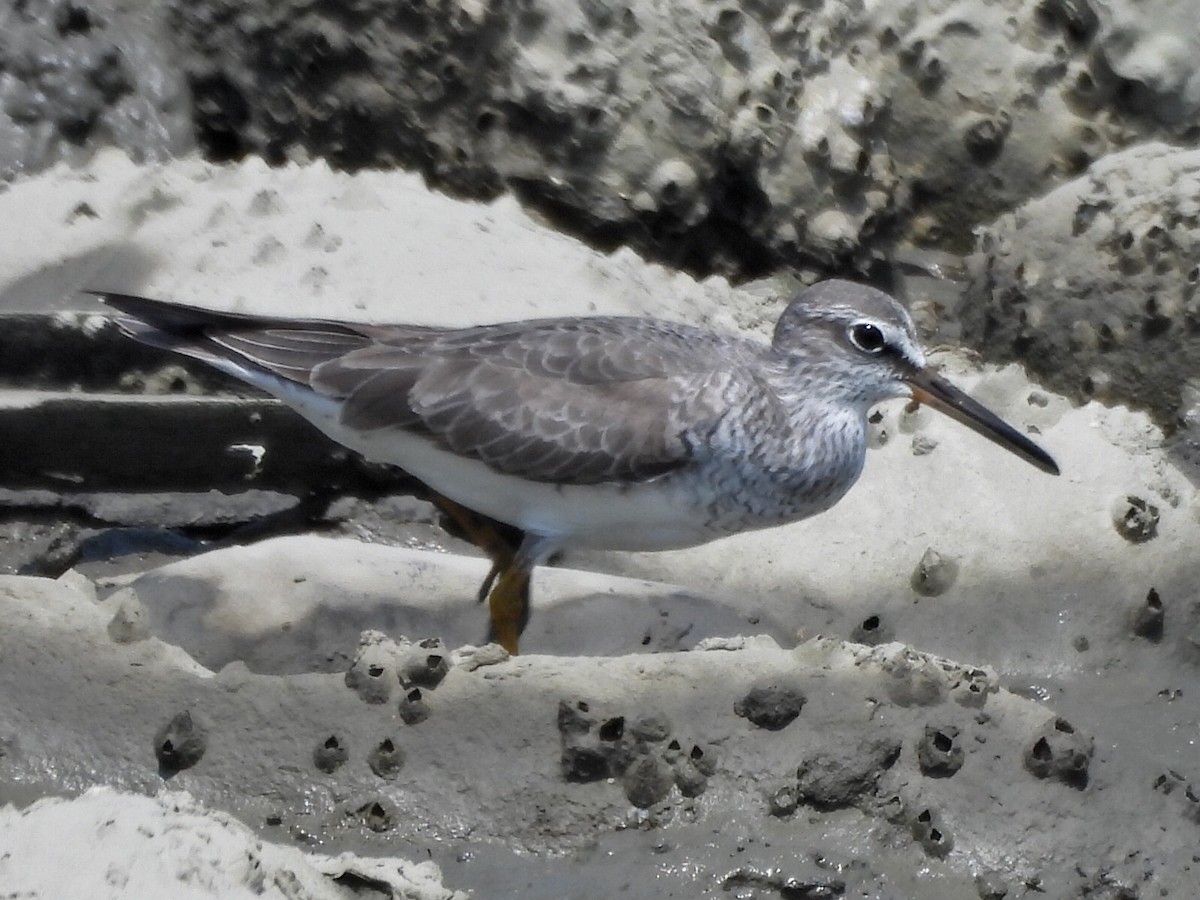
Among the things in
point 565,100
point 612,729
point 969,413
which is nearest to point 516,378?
point 612,729

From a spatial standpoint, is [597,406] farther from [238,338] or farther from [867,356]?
[238,338]

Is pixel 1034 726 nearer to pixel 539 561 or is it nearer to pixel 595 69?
pixel 539 561

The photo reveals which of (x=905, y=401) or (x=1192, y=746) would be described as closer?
(x=1192, y=746)

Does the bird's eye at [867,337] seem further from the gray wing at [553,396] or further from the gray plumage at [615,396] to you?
the gray wing at [553,396]

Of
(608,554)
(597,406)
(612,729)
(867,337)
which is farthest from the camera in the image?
(608,554)

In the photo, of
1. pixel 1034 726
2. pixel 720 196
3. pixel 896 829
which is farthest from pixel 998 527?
pixel 720 196

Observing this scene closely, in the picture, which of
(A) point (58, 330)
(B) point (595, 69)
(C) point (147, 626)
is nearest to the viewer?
(C) point (147, 626)

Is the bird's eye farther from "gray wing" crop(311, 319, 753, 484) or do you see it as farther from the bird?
"gray wing" crop(311, 319, 753, 484)
